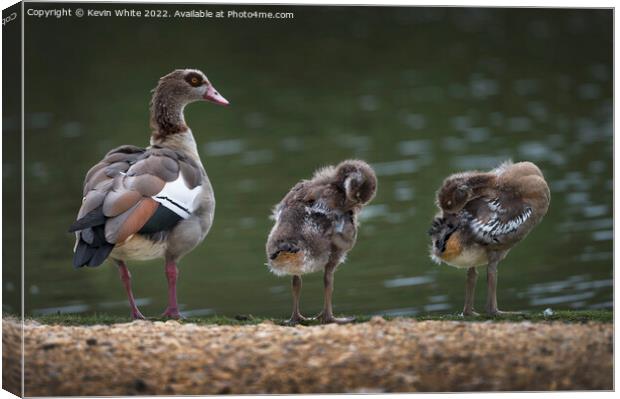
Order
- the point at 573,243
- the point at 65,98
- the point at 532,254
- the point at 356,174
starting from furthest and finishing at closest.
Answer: the point at 532,254 → the point at 573,243 → the point at 65,98 → the point at 356,174

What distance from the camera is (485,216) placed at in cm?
1095

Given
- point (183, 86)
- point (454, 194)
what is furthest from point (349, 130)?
point (454, 194)

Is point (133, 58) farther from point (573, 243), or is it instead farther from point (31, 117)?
point (573, 243)

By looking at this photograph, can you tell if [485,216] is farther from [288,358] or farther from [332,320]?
[288,358]

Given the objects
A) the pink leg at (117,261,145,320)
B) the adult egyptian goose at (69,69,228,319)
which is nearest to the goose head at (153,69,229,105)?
the adult egyptian goose at (69,69,228,319)

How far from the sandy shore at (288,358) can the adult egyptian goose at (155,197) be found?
62cm

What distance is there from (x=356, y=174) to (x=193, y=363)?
1.88 m

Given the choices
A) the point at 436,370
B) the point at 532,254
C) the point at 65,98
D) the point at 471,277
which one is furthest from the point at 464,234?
the point at 65,98

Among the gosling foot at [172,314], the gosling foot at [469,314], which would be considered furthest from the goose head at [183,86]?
the gosling foot at [469,314]

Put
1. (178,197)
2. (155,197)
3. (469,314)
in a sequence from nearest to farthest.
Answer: (155,197), (178,197), (469,314)

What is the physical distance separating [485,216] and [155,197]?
8.18 feet

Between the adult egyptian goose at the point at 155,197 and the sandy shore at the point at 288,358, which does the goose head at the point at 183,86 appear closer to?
the adult egyptian goose at the point at 155,197

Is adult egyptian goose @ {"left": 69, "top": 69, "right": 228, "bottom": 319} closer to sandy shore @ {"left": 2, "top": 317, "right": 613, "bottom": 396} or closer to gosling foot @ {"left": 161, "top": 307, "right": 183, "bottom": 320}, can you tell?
gosling foot @ {"left": 161, "top": 307, "right": 183, "bottom": 320}

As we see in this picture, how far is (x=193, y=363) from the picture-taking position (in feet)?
32.1
